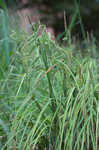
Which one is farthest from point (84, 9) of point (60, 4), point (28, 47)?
point (28, 47)

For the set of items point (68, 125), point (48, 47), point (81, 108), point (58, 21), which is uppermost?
point (58, 21)

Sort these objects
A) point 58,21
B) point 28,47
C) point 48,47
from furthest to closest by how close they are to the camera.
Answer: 1. point 58,21
2. point 28,47
3. point 48,47

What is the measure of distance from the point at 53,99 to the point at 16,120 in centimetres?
28

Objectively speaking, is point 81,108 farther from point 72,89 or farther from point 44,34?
point 44,34

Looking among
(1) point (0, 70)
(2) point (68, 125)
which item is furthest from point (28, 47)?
(2) point (68, 125)

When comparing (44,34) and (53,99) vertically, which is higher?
(44,34)

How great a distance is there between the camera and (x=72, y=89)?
1.67 m

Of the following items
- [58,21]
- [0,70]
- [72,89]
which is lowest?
[72,89]

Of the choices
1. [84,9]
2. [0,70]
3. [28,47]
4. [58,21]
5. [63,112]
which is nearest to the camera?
[63,112]

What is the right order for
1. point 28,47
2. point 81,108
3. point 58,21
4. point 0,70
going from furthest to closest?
point 58,21, point 28,47, point 0,70, point 81,108

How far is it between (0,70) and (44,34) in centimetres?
53

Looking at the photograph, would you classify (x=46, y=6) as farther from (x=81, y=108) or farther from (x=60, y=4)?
(x=81, y=108)

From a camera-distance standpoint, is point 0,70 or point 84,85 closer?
point 84,85

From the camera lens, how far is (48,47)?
1.91m
